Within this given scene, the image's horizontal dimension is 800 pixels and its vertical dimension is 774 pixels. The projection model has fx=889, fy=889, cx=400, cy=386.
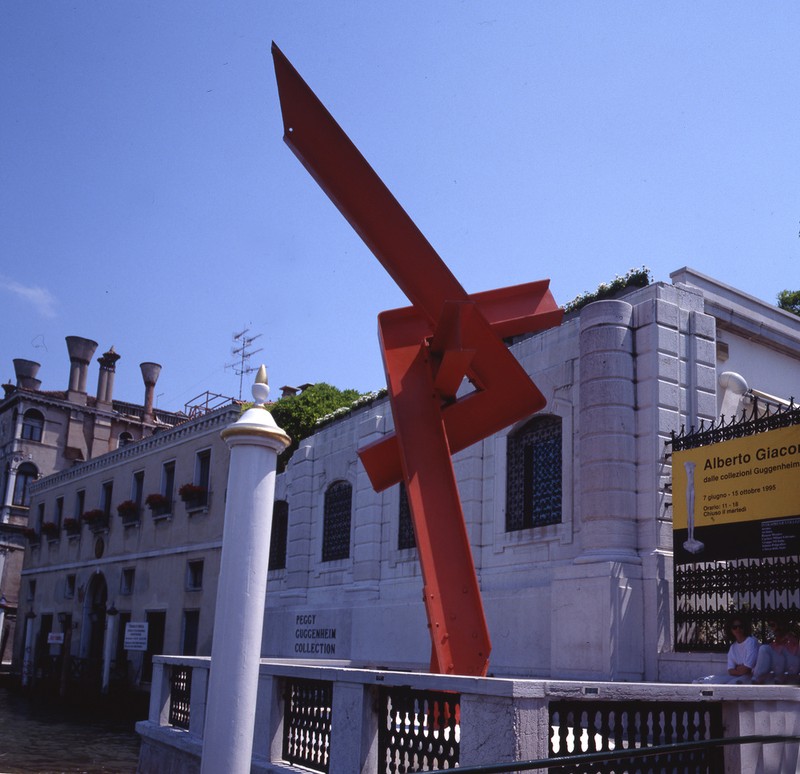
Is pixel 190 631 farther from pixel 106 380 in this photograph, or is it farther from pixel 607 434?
pixel 106 380

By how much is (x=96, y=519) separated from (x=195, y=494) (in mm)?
8765

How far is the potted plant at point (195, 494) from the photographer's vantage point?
28.8m

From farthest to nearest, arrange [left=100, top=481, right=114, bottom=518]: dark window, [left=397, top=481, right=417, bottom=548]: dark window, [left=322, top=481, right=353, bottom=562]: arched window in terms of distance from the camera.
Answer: [left=100, top=481, right=114, bottom=518]: dark window, [left=322, top=481, right=353, bottom=562]: arched window, [left=397, top=481, right=417, bottom=548]: dark window

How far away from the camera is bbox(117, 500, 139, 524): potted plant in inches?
1291

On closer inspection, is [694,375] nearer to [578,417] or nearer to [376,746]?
[578,417]

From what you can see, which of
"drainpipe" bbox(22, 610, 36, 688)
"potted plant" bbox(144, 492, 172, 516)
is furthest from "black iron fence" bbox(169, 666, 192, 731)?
"drainpipe" bbox(22, 610, 36, 688)

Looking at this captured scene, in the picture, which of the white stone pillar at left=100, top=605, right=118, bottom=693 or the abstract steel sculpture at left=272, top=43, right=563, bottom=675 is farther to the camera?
the white stone pillar at left=100, top=605, right=118, bottom=693

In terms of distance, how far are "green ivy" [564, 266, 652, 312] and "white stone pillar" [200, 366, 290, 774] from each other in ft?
32.9

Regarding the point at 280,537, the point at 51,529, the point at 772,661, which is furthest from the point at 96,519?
the point at 772,661

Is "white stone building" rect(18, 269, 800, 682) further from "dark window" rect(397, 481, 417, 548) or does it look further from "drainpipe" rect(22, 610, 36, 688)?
"drainpipe" rect(22, 610, 36, 688)

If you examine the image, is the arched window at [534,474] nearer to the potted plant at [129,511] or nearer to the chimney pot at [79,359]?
the potted plant at [129,511]

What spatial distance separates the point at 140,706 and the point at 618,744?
2472 cm

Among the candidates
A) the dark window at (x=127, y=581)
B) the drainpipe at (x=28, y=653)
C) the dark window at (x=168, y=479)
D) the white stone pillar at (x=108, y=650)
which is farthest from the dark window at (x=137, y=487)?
the drainpipe at (x=28, y=653)

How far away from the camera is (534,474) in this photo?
14.8 m
